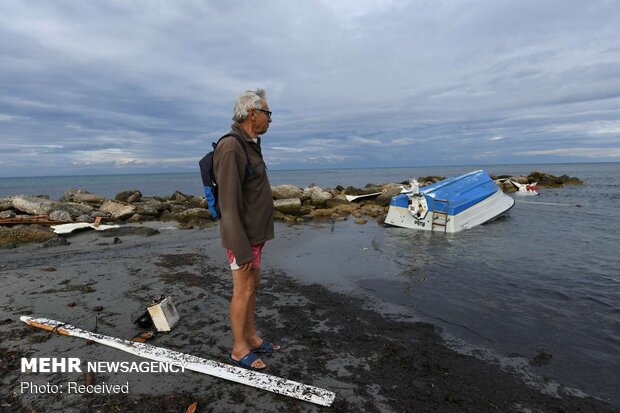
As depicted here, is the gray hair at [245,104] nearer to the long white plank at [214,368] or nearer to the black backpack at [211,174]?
the black backpack at [211,174]

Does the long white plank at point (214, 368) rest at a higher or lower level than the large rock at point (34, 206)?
lower

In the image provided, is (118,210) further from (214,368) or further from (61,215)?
(214,368)

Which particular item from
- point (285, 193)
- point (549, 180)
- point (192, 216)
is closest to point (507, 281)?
point (192, 216)

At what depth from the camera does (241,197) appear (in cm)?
328

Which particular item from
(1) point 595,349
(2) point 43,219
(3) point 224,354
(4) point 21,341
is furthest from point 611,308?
(2) point 43,219

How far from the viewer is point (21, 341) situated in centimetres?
406

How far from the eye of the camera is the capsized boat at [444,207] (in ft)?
43.6

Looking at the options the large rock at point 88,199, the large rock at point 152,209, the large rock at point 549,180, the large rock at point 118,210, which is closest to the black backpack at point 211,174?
the large rock at point 118,210

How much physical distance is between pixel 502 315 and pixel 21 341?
254 inches

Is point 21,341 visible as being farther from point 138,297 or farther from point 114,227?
point 114,227

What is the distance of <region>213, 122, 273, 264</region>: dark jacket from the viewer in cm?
318

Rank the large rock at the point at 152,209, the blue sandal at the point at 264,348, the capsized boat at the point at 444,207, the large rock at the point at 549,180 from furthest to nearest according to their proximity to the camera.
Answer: the large rock at the point at 549,180, the large rock at the point at 152,209, the capsized boat at the point at 444,207, the blue sandal at the point at 264,348

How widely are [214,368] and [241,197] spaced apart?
169cm

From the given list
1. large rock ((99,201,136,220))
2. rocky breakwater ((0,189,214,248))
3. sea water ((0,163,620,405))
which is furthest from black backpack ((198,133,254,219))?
large rock ((99,201,136,220))
